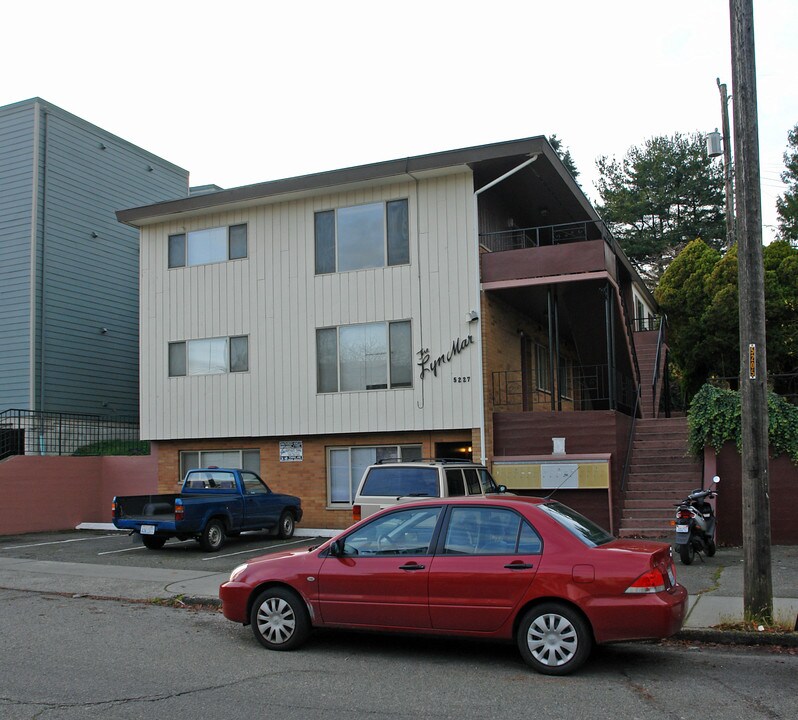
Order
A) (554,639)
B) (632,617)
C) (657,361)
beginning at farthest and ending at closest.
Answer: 1. (657,361)
2. (554,639)
3. (632,617)

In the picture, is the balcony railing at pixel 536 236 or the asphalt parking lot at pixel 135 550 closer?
the asphalt parking lot at pixel 135 550

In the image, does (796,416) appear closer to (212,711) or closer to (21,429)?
(212,711)

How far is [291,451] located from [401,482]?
7318 millimetres

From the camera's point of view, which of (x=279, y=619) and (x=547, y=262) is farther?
(x=547, y=262)

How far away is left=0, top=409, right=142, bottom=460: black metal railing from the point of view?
22.0 meters

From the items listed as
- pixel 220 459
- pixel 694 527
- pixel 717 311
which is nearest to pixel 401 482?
pixel 694 527

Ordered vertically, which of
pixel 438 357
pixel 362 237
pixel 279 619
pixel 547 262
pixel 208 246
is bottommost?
pixel 279 619

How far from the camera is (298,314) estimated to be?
63.8 feet

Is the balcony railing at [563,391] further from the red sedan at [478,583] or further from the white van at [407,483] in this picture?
the red sedan at [478,583]

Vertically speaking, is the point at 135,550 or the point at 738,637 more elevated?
the point at 738,637

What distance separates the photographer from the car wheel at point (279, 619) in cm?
793

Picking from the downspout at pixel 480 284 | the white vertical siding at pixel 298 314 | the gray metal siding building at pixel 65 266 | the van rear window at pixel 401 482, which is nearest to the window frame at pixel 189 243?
the white vertical siding at pixel 298 314

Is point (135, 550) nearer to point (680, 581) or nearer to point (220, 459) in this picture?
point (220, 459)

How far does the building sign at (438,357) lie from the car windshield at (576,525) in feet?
32.1
